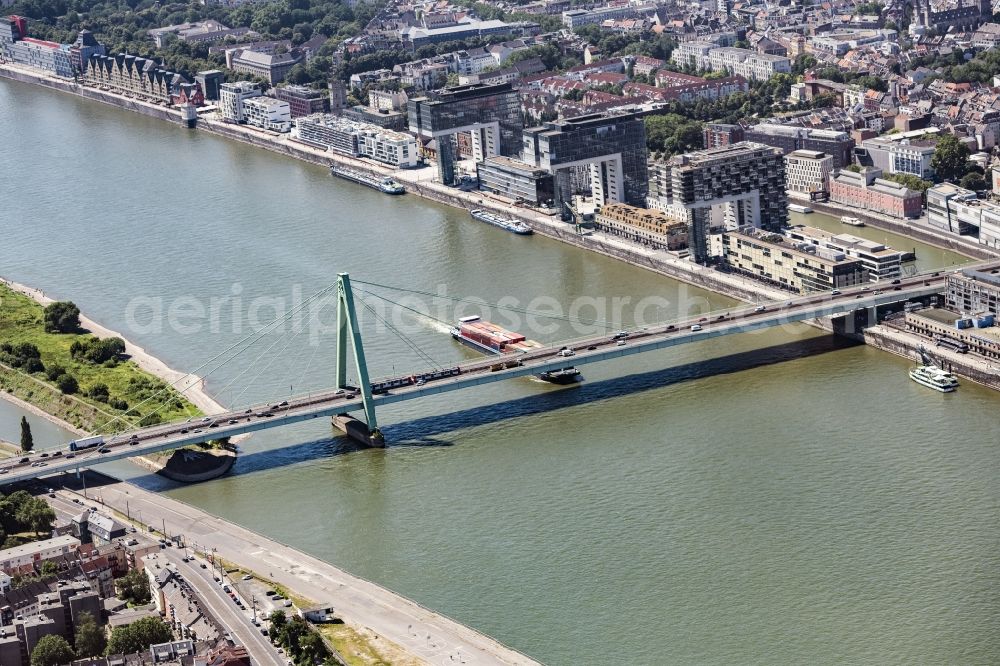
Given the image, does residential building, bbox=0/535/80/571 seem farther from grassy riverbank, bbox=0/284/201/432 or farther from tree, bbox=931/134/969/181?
tree, bbox=931/134/969/181

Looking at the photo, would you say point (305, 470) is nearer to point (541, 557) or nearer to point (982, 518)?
point (541, 557)

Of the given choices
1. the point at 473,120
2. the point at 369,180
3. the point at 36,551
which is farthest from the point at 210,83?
the point at 36,551

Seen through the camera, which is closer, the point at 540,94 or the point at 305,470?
the point at 305,470

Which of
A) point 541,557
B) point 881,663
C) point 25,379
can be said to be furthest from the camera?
point 25,379

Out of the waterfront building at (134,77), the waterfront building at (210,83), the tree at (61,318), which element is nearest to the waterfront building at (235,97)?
the waterfront building at (210,83)

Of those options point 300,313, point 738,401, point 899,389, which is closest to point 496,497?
point 738,401

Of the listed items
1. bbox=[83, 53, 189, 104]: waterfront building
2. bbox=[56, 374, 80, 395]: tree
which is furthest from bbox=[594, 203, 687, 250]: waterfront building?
bbox=[83, 53, 189, 104]: waterfront building
